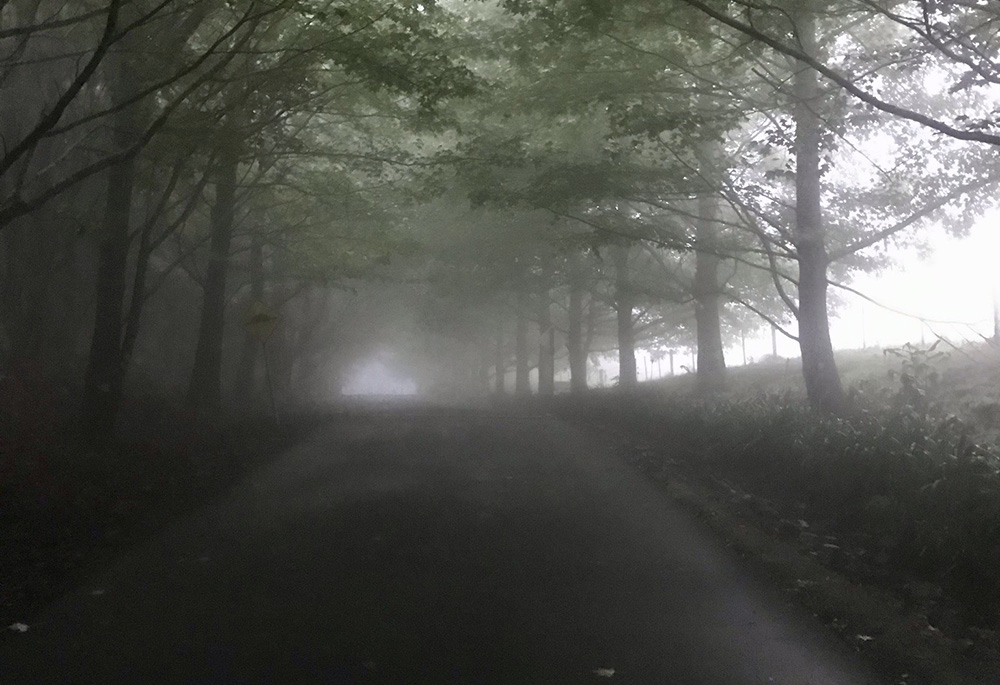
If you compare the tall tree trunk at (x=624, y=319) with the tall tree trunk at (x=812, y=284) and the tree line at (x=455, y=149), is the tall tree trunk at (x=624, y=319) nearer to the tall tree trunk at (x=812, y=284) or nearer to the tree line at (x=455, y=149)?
the tree line at (x=455, y=149)

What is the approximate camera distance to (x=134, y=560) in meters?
8.53

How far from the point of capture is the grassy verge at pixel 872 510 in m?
6.58

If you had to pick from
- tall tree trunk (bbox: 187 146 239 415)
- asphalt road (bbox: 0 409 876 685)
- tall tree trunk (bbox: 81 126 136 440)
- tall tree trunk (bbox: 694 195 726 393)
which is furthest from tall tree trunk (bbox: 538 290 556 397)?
asphalt road (bbox: 0 409 876 685)

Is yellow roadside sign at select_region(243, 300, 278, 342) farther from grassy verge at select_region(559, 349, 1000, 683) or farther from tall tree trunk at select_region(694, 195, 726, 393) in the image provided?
tall tree trunk at select_region(694, 195, 726, 393)

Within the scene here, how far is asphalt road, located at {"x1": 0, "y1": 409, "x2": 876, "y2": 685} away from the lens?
18.9 feet

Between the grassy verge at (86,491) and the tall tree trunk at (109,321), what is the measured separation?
441 millimetres

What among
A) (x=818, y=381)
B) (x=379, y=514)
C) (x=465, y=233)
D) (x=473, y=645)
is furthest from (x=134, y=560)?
(x=465, y=233)

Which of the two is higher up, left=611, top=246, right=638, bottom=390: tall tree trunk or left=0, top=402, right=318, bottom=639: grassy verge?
left=611, top=246, right=638, bottom=390: tall tree trunk

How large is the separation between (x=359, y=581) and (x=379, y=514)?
9.71ft

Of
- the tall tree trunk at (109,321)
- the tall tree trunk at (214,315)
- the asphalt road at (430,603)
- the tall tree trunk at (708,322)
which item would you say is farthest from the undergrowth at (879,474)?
the tall tree trunk at (214,315)

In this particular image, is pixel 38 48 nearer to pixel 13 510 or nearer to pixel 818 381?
pixel 13 510

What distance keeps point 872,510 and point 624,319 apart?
71.9 ft

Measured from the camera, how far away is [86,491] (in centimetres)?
1116

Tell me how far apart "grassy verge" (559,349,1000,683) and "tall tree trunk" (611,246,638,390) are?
11548 millimetres
